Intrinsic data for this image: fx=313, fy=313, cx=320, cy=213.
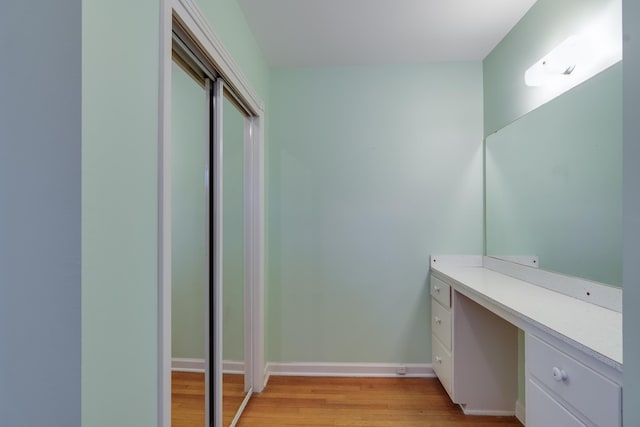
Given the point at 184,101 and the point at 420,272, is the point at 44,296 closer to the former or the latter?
the point at 184,101

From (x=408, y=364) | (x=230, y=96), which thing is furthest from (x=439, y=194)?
(x=230, y=96)

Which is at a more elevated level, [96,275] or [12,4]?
[12,4]

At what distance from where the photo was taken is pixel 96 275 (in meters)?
0.74

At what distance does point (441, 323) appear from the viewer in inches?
88.9

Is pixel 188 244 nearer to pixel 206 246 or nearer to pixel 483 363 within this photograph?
pixel 206 246

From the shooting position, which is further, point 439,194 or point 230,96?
point 439,194

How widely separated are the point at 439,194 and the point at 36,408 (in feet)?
8.27

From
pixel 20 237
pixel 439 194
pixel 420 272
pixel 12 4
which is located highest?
pixel 12 4

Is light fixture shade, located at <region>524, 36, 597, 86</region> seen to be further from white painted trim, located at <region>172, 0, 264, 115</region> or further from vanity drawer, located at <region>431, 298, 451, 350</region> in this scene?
white painted trim, located at <region>172, 0, 264, 115</region>

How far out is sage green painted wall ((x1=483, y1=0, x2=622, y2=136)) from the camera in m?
1.48

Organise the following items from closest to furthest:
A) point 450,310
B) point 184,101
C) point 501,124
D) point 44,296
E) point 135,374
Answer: point 44,296 → point 135,374 → point 184,101 → point 450,310 → point 501,124

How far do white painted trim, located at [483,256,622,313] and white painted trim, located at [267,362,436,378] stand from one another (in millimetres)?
1032

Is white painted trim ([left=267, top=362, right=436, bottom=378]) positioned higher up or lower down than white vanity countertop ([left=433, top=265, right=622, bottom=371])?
lower down

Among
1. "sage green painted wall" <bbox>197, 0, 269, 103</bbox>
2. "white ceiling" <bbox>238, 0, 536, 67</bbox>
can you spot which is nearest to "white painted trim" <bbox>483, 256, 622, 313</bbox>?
"white ceiling" <bbox>238, 0, 536, 67</bbox>
